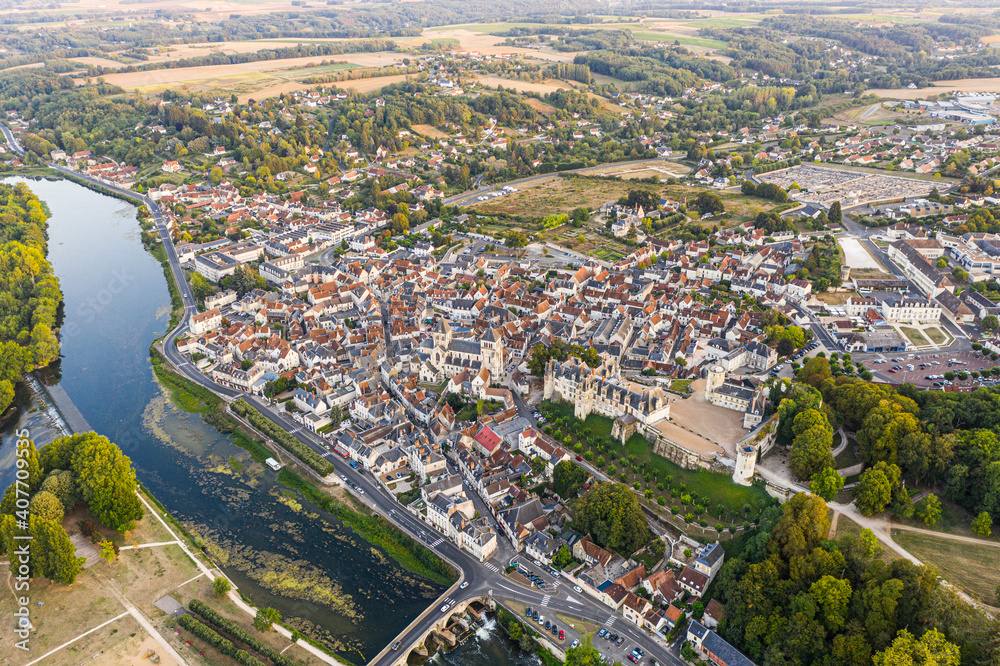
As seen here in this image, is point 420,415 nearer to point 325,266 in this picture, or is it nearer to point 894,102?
point 325,266

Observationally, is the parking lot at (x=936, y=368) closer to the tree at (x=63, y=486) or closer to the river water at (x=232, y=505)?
the river water at (x=232, y=505)

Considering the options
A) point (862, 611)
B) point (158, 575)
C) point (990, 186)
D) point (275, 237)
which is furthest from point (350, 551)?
point (990, 186)

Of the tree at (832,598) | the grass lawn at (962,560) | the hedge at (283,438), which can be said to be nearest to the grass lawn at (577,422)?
the hedge at (283,438)

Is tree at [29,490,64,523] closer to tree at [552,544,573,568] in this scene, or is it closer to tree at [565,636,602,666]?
tree at [552,544,573,568]

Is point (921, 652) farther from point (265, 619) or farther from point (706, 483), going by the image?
point (265, 619)

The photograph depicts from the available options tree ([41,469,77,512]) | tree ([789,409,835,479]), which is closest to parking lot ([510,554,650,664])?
tree ([789,409,835,479])
